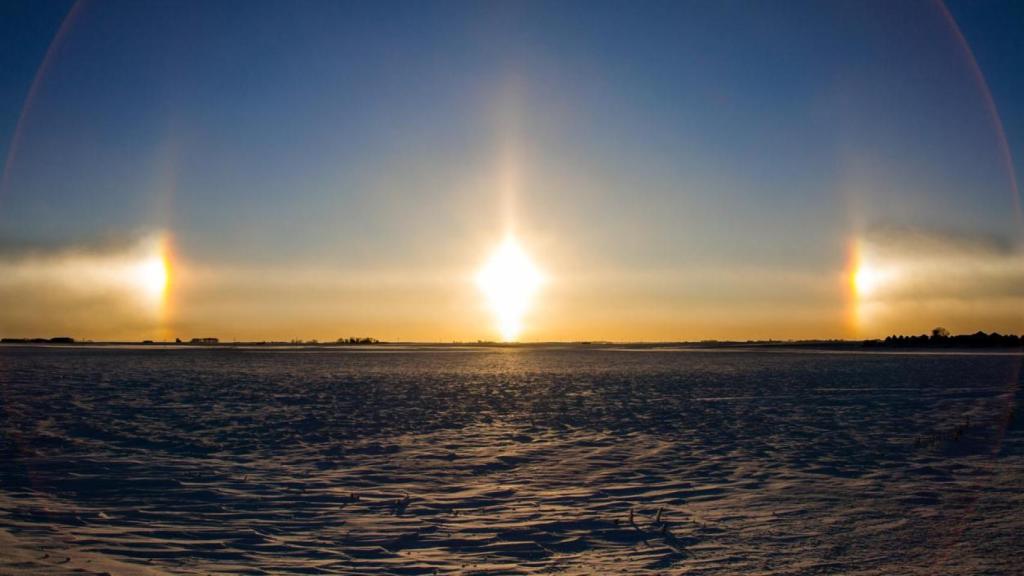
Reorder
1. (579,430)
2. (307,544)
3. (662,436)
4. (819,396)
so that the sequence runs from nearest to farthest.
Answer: (307,544) < (662,436) < (579,430) < (819,396)

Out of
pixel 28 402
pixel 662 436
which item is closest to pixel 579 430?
pixel 662 436

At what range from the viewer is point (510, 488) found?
15219 millimetres

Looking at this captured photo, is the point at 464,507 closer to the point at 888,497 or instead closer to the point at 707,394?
the point at 888,497

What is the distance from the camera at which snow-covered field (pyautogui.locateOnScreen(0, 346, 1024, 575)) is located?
10250 millimetres

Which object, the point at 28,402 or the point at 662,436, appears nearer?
the point at 662,436

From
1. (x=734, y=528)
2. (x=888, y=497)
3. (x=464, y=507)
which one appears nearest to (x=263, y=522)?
(x=464, y=507)

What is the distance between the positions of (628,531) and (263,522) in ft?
17.6

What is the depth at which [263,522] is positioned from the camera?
1219cm

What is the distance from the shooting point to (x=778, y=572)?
950 centimetres

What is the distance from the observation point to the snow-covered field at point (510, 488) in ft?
33.6

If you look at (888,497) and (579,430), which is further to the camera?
(579,430)

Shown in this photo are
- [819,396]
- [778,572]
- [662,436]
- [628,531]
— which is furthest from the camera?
[819,396]

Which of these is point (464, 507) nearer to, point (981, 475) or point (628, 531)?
point (628, 531)

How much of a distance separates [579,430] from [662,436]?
272cm
